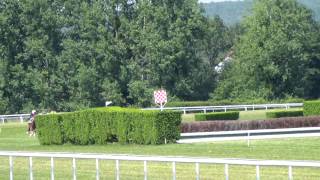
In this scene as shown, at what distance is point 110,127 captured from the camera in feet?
109

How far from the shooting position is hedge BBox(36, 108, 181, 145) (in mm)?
31875

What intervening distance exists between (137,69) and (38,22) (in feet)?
30.3

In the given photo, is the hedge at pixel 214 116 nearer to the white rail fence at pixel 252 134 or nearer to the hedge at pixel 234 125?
the hedge at pixel 234 125

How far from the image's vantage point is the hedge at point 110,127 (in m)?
31.9

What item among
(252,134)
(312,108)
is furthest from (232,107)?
(252,134)

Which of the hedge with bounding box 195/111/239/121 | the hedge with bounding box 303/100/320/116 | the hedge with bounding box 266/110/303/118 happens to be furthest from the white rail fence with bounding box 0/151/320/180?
the hedge with bounding box 266/110/303/118

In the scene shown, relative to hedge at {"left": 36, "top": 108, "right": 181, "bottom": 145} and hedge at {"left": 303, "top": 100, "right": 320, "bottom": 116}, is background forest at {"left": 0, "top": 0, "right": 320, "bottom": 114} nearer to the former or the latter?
hedge at {"left": 303, "top": 100, "right": 320, "bottom": 116}

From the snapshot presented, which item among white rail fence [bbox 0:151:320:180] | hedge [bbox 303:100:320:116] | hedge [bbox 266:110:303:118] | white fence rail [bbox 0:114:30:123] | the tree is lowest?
white fence rail [bbox 0:114:30:123]

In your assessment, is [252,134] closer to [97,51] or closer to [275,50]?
[97,51]

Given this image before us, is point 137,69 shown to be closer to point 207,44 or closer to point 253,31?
point 253,31

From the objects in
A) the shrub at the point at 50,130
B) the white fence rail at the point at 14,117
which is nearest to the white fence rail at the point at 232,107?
the white fence rail at the point at 14,117

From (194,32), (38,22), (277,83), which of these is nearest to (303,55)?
(277,83)

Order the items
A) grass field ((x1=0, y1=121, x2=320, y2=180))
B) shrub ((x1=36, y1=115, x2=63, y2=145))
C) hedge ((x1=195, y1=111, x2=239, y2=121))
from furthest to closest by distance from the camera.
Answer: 1. hedge ((x1=195, y1=111, x2=239, y2=121))
2. shrub ((x1=36, y1=115, x2=63, y2=145))
3. grass field ((x1=0, y1=121, x2=320, y2=180))

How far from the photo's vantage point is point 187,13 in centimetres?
7581
